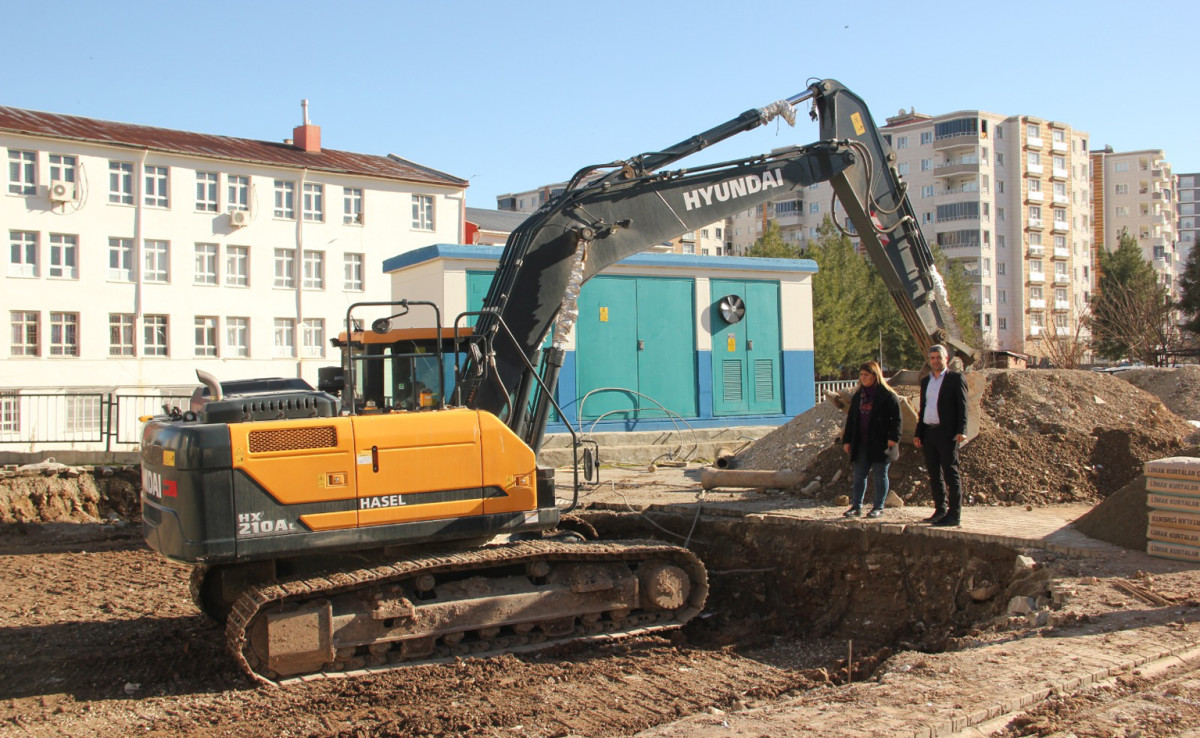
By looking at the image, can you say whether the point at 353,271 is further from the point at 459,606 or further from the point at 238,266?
the point at 459,606

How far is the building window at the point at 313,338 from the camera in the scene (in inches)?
1726

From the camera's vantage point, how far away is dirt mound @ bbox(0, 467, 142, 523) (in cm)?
1426

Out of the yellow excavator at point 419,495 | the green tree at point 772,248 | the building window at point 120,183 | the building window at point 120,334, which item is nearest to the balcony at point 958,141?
the green tree at point 772,248

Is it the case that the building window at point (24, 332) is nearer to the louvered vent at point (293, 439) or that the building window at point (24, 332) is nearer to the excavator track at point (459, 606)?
the excavator track at point (459, 606)

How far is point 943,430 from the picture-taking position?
908 centimetres

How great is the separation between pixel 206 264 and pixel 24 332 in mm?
7364

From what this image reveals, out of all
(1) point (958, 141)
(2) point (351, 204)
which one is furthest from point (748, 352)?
(1) point (958, 141)

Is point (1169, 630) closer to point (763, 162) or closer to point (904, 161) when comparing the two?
point (763, 162)

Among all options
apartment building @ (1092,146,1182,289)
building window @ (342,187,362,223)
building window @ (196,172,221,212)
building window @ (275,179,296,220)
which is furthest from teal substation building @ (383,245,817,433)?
apartment building @ (1092,146,1182,289)

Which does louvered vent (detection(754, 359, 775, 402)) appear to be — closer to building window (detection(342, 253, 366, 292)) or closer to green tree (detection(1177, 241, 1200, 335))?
building window (detection(342, 253, 366, 292))

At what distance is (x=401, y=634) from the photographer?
22.8ft

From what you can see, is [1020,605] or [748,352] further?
[748,352]

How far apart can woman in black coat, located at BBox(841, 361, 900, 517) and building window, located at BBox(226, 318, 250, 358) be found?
121 feet

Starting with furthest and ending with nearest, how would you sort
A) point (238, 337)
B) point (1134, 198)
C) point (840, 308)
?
point (1134, 198) < point (840, 308) < point (238, 337)
